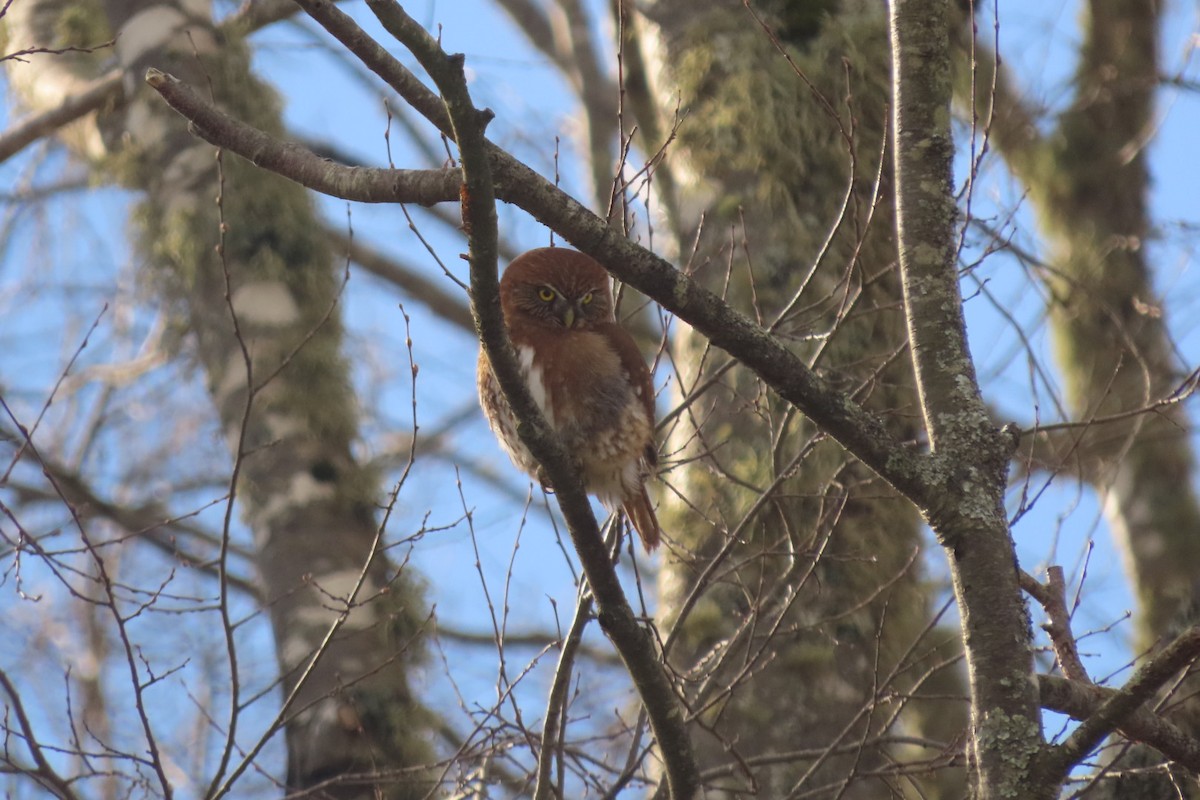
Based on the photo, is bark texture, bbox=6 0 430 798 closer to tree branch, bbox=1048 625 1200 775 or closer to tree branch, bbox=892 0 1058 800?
tree branch, bbox=892 0 1058 800

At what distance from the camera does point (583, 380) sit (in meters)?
4.20

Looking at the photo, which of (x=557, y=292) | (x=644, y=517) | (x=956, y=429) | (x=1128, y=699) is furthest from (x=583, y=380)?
(x=1128, y=699)

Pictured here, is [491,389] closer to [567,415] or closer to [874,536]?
[567,415]

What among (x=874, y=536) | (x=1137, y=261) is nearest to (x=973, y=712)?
(x=874, y=536)

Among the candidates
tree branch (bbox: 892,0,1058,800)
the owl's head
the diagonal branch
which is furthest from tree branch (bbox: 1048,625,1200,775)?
the owl's head

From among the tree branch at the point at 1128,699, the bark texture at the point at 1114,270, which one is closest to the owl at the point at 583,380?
the tree branch at the point at 1128,699

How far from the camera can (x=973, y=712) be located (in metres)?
2.76

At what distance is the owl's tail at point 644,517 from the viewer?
172 inches

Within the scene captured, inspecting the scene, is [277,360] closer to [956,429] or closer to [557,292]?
[557,292]

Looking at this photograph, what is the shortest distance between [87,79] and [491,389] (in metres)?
3.90

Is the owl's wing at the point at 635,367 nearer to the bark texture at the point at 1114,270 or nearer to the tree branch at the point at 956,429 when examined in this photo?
the tree branch at the point at 956,429

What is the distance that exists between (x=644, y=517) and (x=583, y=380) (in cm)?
51

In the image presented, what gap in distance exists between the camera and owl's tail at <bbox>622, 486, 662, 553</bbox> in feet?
14.3

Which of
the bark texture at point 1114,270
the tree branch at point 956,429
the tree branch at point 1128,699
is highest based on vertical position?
the bark texture at point 1114,270
